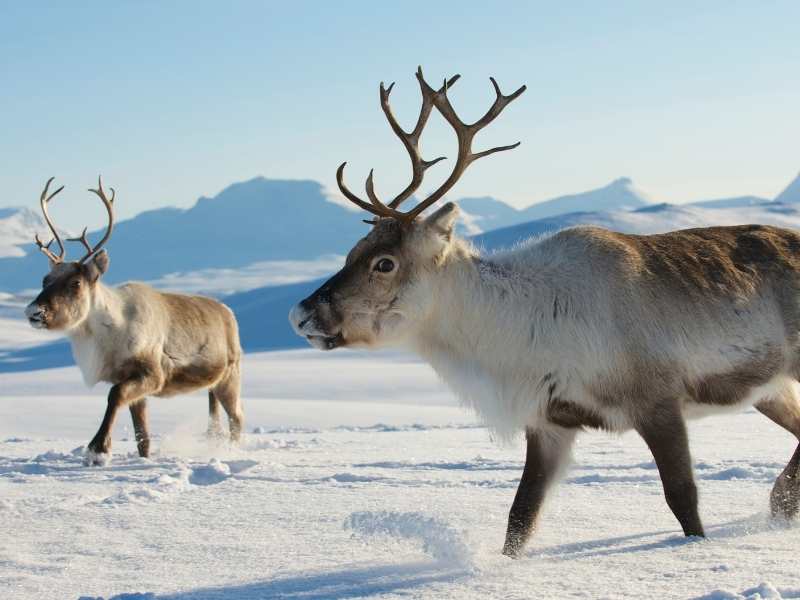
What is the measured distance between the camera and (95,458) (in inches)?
310

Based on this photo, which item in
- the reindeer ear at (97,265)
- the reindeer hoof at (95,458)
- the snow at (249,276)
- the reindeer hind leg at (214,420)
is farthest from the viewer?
the snow at (249,276)

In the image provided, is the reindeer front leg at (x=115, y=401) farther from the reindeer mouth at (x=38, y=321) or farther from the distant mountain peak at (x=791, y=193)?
the distant mountain peak at (x=791, y=193)

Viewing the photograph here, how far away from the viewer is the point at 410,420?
15.3m

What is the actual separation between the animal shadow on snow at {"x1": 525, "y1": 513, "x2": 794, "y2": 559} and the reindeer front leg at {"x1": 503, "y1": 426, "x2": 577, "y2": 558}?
147 mm

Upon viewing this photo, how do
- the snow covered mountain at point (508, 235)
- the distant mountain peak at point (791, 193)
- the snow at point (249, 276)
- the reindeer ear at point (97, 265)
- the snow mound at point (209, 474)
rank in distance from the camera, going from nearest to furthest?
the snow mound at point (209, 474) < the reindeer ear at point (97, 265) < the snow covered mountain at point (508, 235) < the snow at point (249, 276) < the distant mountain peak at point (791, 193)

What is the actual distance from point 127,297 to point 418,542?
5.62m

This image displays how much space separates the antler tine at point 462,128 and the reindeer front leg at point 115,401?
4.23 meters

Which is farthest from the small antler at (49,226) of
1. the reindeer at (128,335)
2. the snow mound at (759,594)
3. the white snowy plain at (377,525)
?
the snow mound at (759,594)

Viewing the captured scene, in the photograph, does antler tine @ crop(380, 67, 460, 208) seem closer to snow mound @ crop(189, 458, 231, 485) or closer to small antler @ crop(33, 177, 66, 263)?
snow mound @ crop(189, 458, 231, 485)

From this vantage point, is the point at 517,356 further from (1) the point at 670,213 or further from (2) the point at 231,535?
(1) the point at 670,213

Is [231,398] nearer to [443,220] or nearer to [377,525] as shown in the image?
[377,525]

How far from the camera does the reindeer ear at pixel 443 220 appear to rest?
4508mm

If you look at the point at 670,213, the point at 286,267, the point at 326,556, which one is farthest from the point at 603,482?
the point at 286,267

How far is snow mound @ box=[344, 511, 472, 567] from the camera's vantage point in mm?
4031
